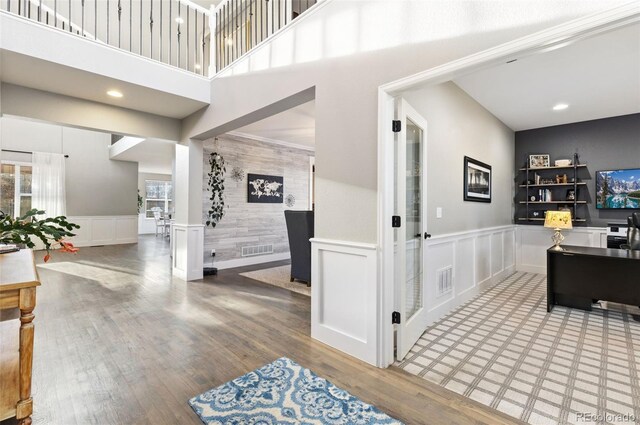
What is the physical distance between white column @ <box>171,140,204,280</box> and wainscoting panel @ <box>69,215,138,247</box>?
5.20m

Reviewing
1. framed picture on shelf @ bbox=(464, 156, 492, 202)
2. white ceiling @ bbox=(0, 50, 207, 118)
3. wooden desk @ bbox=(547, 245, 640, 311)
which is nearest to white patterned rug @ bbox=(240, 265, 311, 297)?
framed picture on shelf @ bbox=(464, 156, 492, 202)

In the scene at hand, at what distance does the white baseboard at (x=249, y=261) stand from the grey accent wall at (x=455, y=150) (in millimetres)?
3967

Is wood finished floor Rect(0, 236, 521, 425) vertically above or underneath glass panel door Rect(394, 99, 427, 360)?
underneath

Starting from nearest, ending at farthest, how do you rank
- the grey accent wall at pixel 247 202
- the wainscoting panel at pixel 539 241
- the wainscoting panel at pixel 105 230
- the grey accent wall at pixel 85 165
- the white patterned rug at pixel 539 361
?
the white patterned rug at pixel 539 361, the wainscoting panel at pixel 539 241, the grey accent wall at pixel 247 202, the grey accent wall at pixel 85 165, the wainscoting panel at pixel 105 230

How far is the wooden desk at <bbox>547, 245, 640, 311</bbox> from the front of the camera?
305cm

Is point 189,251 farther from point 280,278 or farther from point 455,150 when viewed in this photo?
Result: point 455,150

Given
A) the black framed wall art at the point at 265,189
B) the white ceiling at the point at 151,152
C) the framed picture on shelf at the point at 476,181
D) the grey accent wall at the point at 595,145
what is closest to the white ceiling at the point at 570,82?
the grey accent wall at the point at 595,145

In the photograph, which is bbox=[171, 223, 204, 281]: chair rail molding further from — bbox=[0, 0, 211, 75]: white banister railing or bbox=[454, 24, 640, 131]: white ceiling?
bbox=[454, 24, 640, 131]: white ceiling

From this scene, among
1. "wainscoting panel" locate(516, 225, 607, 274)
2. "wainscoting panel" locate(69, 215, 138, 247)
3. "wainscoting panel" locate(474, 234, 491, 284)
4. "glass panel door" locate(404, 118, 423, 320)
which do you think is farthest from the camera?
"wainscoting panel" locate(69, 215, 138, 247)

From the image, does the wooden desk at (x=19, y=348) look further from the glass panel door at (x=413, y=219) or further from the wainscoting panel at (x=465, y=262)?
the wainscoting panel at (x=465, y=262)

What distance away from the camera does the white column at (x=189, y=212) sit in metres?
4.70

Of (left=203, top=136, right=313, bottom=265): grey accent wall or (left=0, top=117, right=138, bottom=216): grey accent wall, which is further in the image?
(left=0, top=117, right=138, bottom=216): grey accent wall

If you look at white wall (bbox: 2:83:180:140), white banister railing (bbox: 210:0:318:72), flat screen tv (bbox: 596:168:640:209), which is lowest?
flat screen tv (bbox: 596:168:640:209)

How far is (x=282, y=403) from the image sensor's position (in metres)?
1.76
